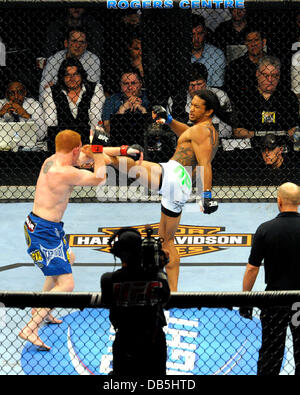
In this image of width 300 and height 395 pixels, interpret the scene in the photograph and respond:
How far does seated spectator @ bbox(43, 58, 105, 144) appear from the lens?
7.13 meters

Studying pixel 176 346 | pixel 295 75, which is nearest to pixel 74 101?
pixel 295 75

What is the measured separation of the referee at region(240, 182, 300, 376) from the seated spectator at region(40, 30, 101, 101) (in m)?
4.36

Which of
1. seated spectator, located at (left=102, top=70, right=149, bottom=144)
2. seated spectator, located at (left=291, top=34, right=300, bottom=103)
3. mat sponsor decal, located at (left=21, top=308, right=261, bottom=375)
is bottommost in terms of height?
mat sponsor decal, located at (left=21, top=308, right=261, bottom=375)

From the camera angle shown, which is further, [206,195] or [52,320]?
[206,195]

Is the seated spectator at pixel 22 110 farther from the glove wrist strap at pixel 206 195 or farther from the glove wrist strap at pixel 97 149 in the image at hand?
the glove wrist strap at pixel 97 149

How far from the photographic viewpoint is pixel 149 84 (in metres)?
7.01

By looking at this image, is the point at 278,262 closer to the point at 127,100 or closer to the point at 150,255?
the point at 150,255

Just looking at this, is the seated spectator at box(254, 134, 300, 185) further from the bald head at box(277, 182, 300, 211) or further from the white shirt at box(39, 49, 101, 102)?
the bald head at box(277, 182, 300, 211)

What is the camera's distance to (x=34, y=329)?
13.5 ft

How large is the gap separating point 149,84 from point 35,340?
3427 millimetres

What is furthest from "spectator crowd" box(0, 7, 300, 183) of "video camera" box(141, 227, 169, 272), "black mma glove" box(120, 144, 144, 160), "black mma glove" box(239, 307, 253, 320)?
"video camera" box(141, 227, 169, 272)

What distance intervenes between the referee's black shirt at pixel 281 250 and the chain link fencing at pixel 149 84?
3.34 meters

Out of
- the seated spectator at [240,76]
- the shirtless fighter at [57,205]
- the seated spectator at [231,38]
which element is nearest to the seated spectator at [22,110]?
the seated spectator at [240,76]

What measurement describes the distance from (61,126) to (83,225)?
1259mm
